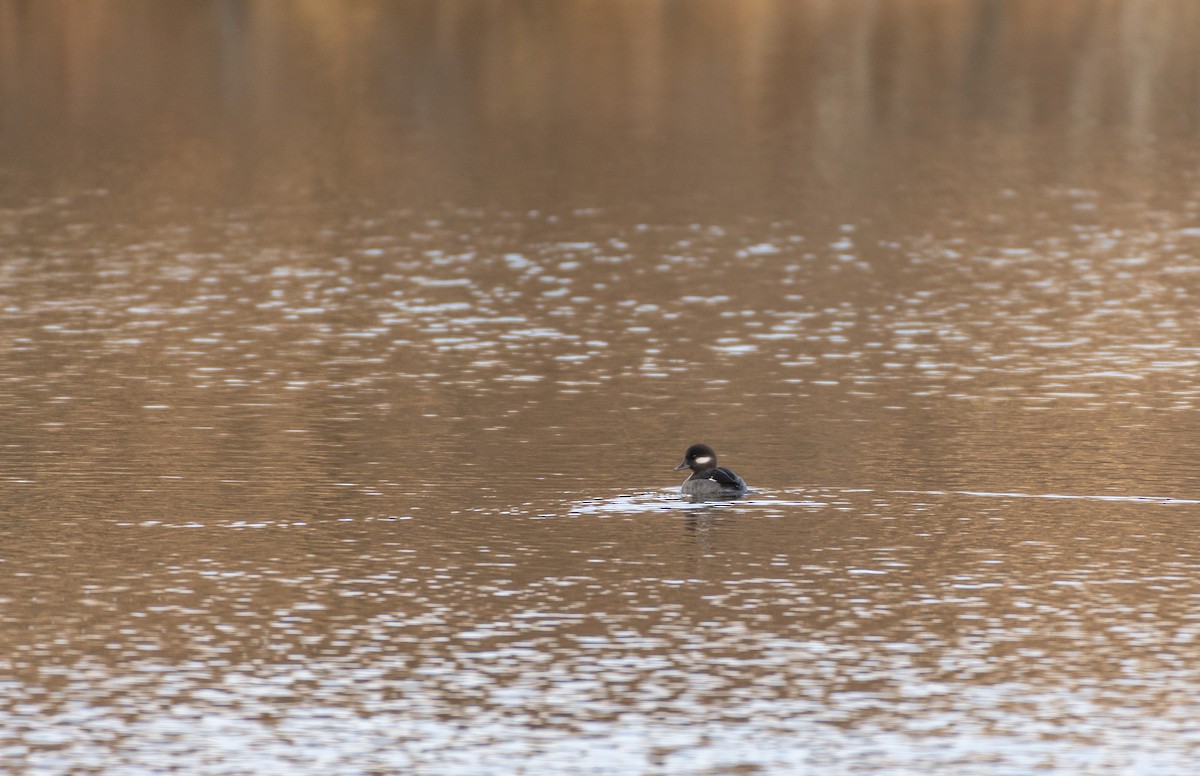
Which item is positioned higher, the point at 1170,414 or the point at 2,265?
the point at 2,265

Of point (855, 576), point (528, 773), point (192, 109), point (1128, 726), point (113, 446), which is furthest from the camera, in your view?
point (192, 109)

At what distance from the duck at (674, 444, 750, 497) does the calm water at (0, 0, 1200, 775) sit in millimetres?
175

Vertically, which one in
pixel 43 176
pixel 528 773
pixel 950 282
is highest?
pixel 43 176

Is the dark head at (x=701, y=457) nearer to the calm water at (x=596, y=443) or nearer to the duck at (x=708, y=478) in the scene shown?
the duck at (x=708, y=478)

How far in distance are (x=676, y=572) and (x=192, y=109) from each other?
43.9m

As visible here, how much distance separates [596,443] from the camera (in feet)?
76.7

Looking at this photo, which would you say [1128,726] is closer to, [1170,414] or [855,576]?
[855,576]

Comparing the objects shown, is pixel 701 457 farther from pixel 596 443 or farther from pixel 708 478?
pixel 596 443

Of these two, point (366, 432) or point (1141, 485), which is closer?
point (1141, 485)

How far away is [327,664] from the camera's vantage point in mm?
15773

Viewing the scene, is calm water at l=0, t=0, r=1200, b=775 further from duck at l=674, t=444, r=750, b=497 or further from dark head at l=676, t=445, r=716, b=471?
dark head at l=676, t=445, r=716, b=471

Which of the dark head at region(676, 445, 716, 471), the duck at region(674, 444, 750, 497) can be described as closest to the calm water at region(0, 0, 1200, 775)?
the duck at region(674, 444, 750, 497)

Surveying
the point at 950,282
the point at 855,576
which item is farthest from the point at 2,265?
the point at 855,576

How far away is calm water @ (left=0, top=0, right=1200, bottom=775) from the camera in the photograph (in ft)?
48.5
